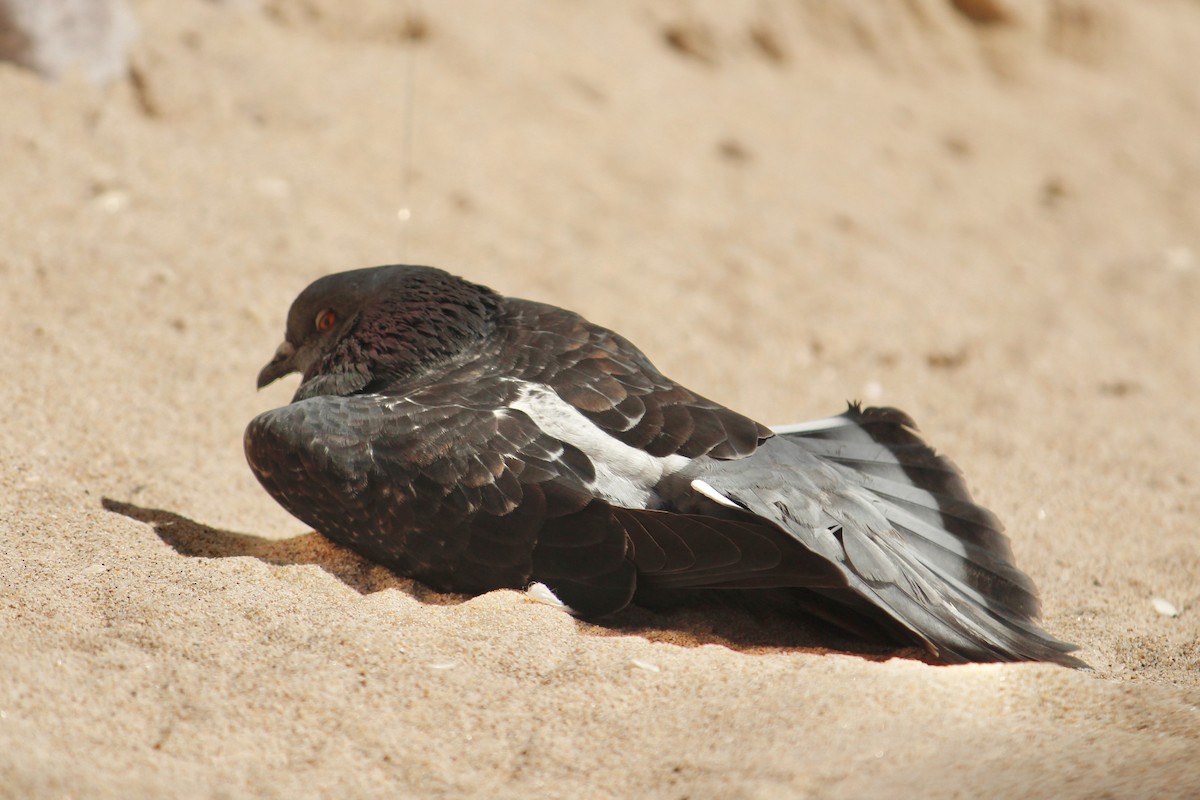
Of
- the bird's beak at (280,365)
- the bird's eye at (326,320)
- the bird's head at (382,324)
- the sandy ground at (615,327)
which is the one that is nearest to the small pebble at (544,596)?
the sandy ground at (615,327)

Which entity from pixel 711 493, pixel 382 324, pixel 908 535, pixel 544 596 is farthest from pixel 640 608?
pixel 382 324

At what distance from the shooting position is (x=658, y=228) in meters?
6.97

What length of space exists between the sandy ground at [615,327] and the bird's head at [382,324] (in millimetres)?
615

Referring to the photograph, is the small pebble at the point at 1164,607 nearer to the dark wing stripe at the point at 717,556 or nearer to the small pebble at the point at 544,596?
the dark wing stripe at the point at 717,556

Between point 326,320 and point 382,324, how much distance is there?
1.02 ft

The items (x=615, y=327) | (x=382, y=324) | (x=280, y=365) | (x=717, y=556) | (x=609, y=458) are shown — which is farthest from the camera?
(x=615, y=327)

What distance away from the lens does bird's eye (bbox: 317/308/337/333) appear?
434cm

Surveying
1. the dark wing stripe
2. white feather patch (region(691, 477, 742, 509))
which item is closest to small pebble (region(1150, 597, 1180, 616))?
the dark wing stripe

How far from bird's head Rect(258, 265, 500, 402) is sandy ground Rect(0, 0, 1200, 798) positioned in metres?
0.61

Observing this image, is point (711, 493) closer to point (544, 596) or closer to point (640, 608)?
point (640, 608)

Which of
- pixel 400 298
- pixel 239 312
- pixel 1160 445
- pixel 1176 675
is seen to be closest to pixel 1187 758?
pixel 1176 675

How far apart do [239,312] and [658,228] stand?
2.57 meters

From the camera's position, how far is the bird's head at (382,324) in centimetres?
413

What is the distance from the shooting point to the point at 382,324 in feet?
13.7
